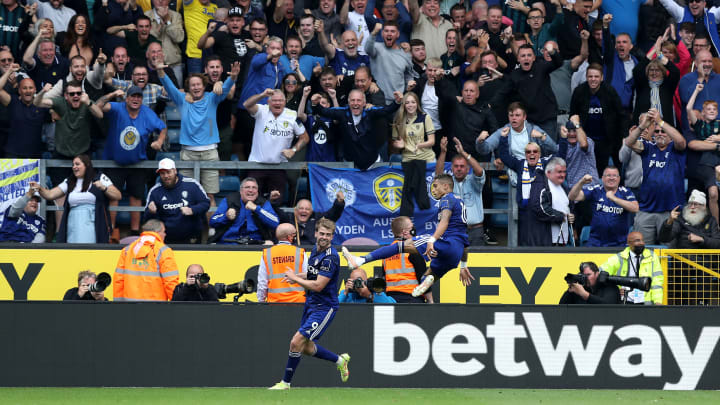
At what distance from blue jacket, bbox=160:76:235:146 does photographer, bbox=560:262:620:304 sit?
5.91m

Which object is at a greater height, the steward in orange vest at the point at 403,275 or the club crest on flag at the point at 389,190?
the club crest on flag at the point at 389,190

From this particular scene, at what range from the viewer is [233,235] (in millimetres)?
14695

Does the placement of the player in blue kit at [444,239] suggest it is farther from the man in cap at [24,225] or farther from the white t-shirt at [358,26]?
the man in cap at [24,225]

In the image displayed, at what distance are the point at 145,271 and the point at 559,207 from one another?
5.99 meters

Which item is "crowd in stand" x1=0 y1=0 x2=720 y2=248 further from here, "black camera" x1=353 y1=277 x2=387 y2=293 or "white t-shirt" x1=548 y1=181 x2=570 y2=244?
"black camera" x1=353 y1=277 x2=387 y2=293

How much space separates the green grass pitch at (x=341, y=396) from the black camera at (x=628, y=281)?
122 cm

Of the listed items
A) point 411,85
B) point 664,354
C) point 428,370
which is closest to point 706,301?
point 664,354

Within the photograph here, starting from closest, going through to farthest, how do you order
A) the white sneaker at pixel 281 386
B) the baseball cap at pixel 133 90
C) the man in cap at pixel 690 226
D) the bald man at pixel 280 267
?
the white sneaker at pixel 281 386, the bald man at pixel 280 267, the man in cap at pixel 690 226, the baseball cap at pixel 133 90

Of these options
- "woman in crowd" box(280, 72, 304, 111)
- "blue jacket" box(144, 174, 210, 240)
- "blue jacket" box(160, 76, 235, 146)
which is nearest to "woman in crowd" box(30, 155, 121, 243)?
"blue jacket" box(144, 174, 210, 240)

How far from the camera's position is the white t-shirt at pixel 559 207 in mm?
14852

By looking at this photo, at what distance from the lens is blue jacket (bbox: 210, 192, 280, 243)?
14.6 m

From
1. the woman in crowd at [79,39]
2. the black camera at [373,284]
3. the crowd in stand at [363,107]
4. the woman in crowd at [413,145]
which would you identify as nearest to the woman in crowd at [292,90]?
the crowd in stand at [363,107]

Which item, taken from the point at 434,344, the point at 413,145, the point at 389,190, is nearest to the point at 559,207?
the point at 413,145

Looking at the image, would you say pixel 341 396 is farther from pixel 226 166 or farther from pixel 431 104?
pixel 431 104
